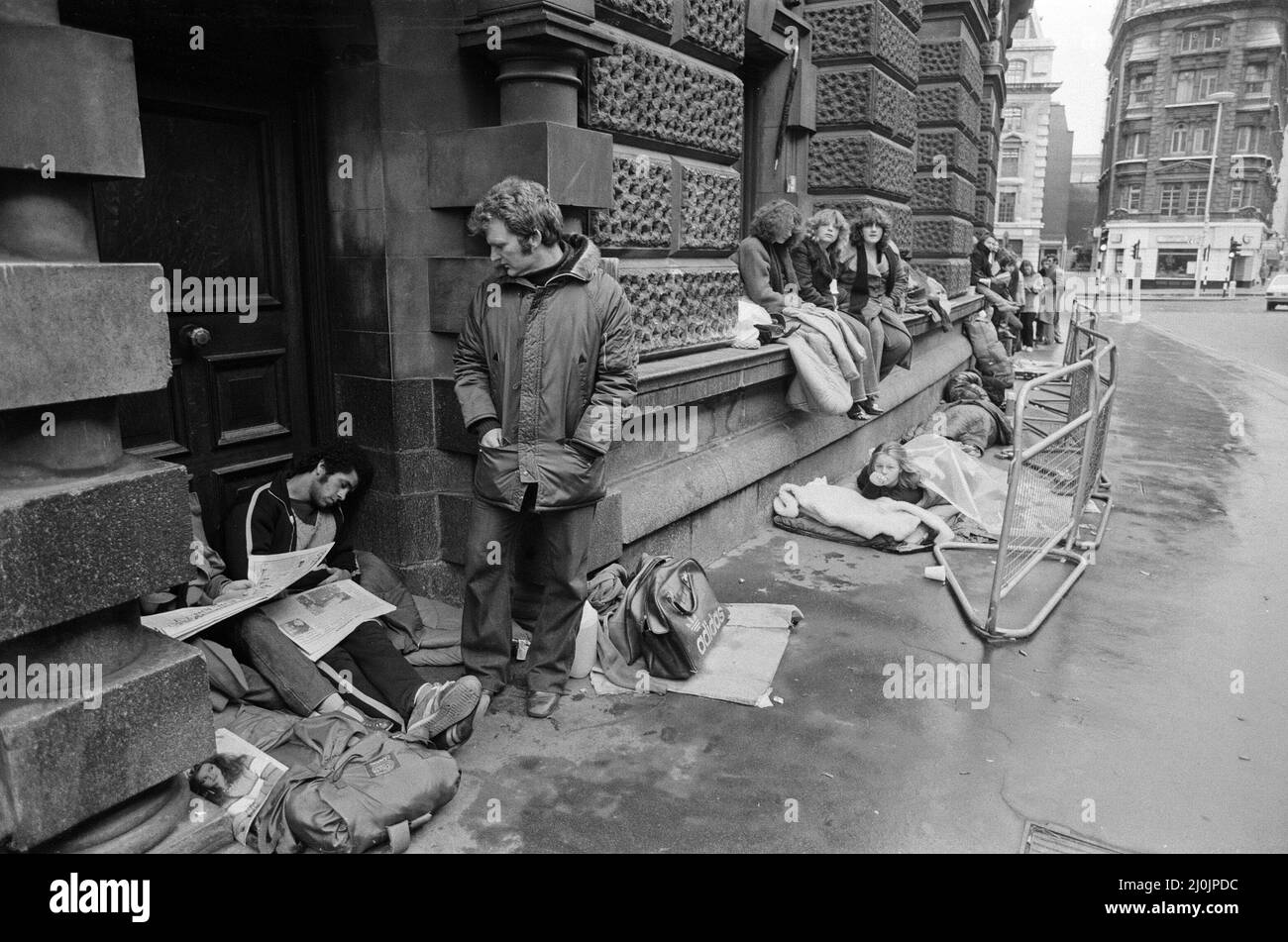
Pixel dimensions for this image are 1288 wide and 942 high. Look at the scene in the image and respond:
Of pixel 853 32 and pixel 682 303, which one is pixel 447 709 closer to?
pixel 682 303

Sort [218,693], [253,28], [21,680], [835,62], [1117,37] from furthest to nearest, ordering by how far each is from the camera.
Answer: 1. [1117,37]
2. [835,62]
3. [253,28]
4. [218,693]
5. [21,680]

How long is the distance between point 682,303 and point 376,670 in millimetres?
3151

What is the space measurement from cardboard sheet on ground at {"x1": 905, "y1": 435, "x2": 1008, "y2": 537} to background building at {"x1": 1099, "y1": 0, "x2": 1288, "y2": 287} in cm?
7128

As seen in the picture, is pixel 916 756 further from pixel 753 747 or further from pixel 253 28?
pixel 253 28

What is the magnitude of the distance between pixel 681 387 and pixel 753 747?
2.51m

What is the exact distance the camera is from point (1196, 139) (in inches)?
2938

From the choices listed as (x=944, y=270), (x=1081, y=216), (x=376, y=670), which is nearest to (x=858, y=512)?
(x=376, y=670)

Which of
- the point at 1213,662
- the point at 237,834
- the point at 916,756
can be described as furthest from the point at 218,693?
the point at 1213,662

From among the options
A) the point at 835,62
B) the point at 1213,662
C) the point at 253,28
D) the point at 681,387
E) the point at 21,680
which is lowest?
the point at 1213,662

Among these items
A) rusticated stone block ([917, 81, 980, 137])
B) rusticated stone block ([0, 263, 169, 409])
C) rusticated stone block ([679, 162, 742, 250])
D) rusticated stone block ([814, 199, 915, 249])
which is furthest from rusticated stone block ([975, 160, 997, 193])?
rusticated stone block ([0, 263, 169, 409])

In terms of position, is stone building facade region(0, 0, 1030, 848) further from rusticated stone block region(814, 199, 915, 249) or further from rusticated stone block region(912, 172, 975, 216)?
rusticated stone block region(912, 172, 975, 216)

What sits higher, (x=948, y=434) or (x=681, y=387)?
(x=681, y=387)

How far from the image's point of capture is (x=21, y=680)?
8.98ft

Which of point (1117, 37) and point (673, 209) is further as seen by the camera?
point (1117, 37)
